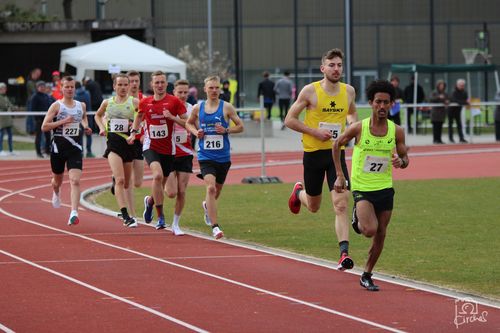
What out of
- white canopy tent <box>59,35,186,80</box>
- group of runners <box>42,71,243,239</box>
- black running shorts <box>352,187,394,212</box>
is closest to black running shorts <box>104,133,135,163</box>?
group of runners <box>42,71,243,239</box>

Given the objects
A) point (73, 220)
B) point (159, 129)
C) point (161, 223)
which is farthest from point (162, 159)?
point (73, 220)

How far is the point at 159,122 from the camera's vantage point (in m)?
15.7

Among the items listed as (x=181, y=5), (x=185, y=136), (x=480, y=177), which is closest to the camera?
(x=185, y=136)

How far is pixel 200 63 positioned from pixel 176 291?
114ft

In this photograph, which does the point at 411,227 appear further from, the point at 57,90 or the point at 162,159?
the point at 57,90

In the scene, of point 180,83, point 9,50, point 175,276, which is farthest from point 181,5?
point 175,276

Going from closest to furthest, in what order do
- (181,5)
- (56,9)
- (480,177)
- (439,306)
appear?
(439,306)
(480,177)
(181,5)
(56,9)

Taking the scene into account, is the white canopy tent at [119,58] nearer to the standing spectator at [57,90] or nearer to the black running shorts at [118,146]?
the standing spectator at [57,90]

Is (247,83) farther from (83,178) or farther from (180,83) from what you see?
(180,83)

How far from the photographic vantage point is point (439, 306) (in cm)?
988

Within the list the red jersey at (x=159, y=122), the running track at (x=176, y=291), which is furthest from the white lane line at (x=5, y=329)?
the red jersey at (x=159, y=122)

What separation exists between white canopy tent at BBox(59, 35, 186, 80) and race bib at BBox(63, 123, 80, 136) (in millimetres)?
18840

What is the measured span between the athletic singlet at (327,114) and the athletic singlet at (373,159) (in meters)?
1.62

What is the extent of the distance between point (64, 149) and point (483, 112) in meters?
25.2
